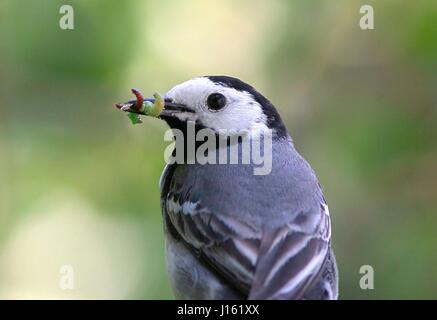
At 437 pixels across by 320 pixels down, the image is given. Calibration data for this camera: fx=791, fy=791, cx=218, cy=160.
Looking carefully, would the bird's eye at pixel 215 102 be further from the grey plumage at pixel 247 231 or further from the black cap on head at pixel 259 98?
the grey plumage at pixel 247 231

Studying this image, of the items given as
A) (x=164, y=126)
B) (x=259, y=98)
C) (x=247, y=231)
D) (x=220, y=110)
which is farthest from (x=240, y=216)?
(x=164, y=126)

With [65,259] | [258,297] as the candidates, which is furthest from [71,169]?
[258,297]

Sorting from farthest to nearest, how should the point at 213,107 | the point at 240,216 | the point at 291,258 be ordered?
the point at 213,107
the point at 240,216
the point at 291,258

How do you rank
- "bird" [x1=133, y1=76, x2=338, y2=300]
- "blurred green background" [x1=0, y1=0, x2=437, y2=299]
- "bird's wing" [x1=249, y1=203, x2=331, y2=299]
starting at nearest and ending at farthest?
"bird's wing" [x1=249, y1=203, x2=331, y2=299] < "bird" [x1=133, y1=76, x2=338, y2=300] < "blurred green background" [x1=0, y1=0, x2=437, y2=299]

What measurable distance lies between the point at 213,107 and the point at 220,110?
1.4 inches

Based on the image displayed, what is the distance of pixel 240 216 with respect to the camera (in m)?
3.09

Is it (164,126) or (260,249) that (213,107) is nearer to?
(260,249)

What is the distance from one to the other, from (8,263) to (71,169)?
2.40 feet

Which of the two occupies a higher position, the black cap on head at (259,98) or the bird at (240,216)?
the black cap on head at (259,98)

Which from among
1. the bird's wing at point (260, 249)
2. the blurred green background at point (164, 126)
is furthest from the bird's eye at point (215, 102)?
the blurred green background at point (164, 126)

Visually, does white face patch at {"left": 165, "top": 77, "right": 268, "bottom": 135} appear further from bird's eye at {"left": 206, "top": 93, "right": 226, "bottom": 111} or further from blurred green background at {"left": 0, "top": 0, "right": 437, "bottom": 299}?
blurred green background at {"left": 0, "top": 0, "right": 437, "bottom": 299}

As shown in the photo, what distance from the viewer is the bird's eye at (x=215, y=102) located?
140 inches

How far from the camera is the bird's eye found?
11.7 feet

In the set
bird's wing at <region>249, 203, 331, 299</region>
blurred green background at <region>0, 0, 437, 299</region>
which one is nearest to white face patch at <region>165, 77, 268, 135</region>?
bird's wing at <region>249, 203, 331, 299</region>
